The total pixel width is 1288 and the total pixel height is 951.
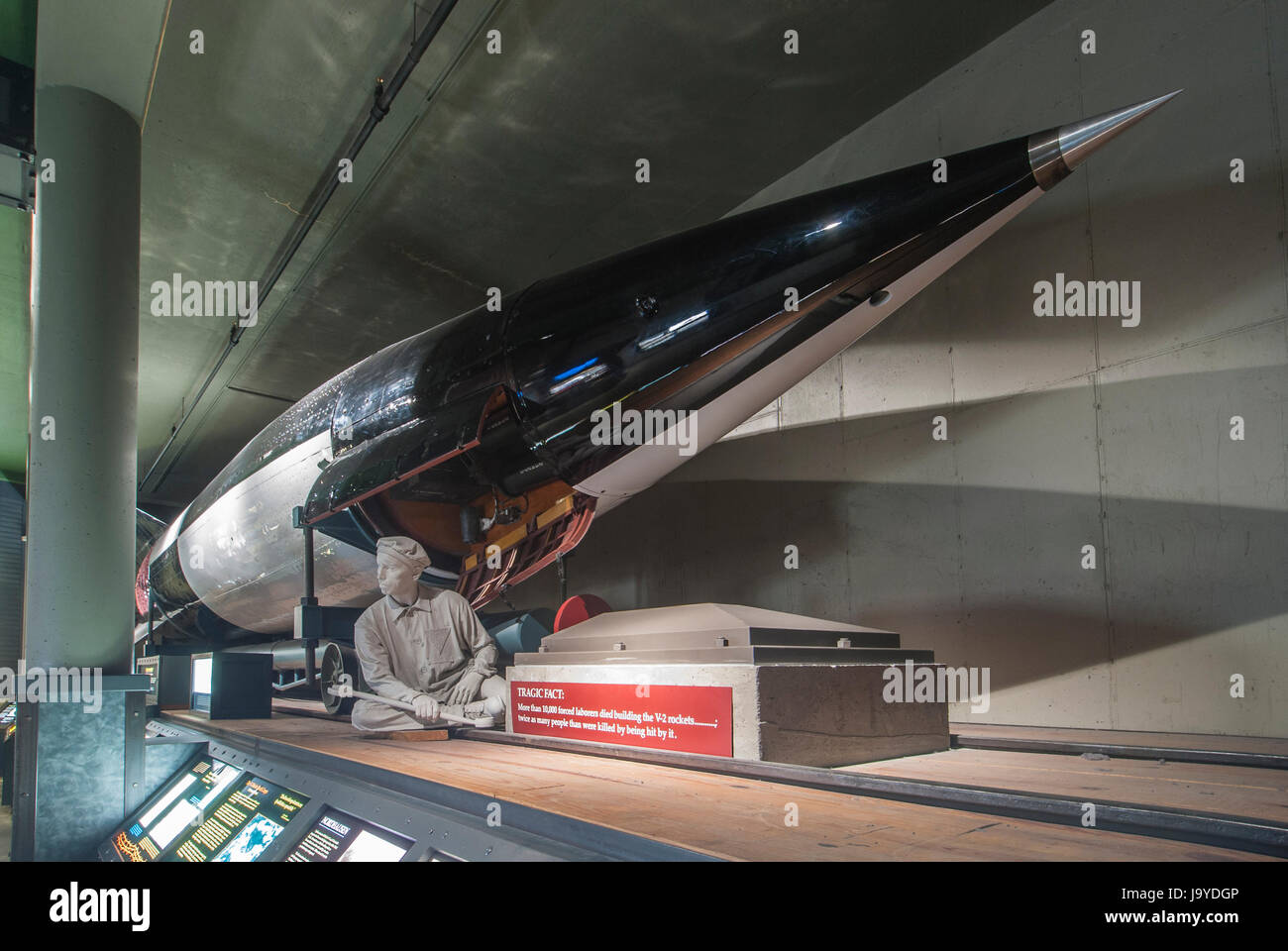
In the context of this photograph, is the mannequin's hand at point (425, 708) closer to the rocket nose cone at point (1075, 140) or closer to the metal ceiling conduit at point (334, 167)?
the rocket nose cone at point (1075, 140)

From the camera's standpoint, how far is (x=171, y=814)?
299cm

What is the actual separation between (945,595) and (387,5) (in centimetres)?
445

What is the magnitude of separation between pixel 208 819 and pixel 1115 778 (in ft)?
8.95

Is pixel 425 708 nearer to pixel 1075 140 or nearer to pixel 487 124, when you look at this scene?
pixel 1075 140

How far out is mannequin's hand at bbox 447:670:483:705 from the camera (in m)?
3.12

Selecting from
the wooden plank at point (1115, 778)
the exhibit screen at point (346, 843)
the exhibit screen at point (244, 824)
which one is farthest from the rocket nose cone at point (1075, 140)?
the exhibit screen at point (244, 824)

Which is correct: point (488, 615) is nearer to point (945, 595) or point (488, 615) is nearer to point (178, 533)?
point (178, 533)

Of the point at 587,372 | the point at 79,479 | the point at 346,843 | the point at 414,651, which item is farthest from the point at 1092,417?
A: the point at 79,479

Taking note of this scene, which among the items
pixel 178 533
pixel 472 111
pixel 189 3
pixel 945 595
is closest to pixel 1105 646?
pixel 945 595

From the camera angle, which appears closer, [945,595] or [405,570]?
[405,570]

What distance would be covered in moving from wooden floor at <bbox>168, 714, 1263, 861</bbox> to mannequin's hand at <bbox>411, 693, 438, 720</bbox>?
0.65m

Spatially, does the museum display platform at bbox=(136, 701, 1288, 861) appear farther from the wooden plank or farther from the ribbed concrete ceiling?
the ribbed concrete ceiling

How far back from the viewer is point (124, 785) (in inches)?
123
